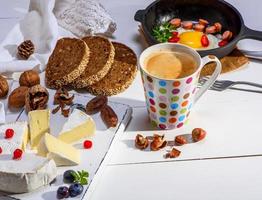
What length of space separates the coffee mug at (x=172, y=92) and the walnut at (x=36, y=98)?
0.23 meters

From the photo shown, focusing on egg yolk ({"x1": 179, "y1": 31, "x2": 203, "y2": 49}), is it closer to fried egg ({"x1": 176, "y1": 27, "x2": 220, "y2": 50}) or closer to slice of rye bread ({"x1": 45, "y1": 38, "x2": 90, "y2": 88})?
fried egg ({"x1": 176, "y1": 27, "x2": 220, "y2": 50})

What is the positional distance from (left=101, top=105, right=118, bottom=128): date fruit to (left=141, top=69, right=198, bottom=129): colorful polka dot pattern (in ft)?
0.24

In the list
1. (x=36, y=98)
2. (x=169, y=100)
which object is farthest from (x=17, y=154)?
(x=169, y=100)

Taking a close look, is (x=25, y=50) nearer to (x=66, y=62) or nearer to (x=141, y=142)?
(x=66, y=62)

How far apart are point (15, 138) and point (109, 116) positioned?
0.19 m

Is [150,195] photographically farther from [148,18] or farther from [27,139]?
[148,18]

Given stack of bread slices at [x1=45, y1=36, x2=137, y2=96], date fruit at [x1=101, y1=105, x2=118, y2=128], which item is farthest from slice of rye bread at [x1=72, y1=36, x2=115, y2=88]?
date fruit at [x1=101, y1=105, x2=118, y2=128]

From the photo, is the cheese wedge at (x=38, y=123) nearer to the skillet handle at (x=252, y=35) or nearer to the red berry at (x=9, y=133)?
the red berry at (x=9, y=133)

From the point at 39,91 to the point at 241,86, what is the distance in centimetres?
45

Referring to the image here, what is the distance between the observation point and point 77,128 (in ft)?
3.12

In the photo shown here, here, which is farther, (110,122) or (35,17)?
(35,17)

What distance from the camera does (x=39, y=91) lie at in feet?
3.42

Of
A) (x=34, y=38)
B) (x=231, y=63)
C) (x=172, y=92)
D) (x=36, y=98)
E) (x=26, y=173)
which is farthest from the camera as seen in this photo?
(x=34, y=38)

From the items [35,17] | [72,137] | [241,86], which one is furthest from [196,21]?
[72,137]
